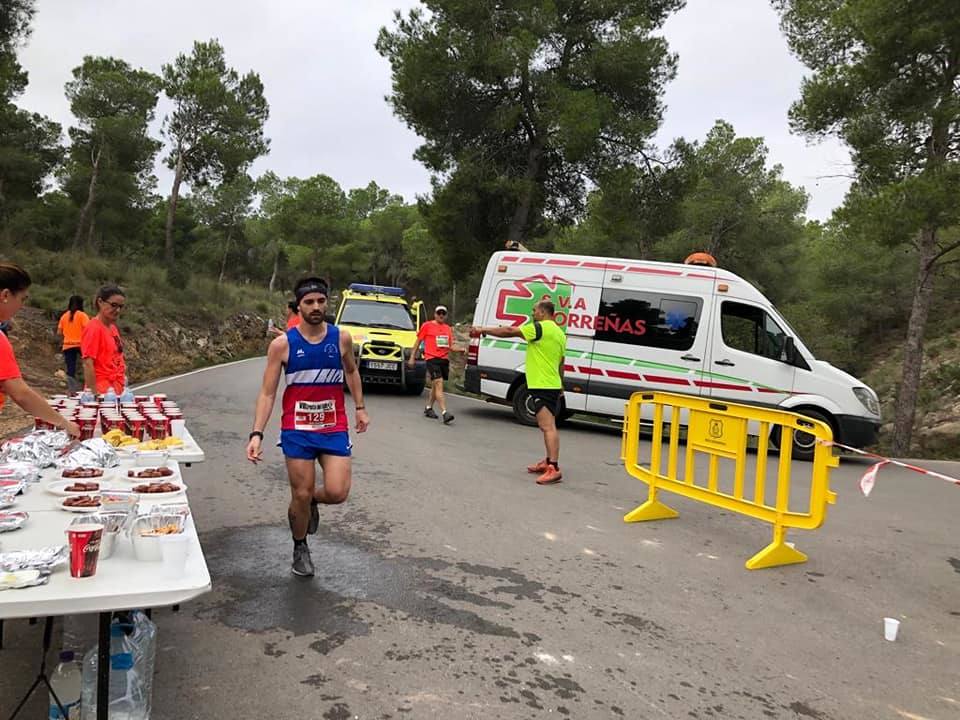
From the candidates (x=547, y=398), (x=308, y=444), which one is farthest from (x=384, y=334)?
(x=308, y=444)

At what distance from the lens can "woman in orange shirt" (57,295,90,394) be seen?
12.1 metres

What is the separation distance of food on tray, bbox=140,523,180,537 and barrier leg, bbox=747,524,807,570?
4.27 metres

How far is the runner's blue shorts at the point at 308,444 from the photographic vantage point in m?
4.30

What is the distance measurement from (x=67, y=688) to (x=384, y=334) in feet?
39.3

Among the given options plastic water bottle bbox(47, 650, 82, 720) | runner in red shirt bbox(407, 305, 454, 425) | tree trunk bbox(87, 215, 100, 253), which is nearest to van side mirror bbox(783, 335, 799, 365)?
runner in red shirt bbox(407, 305, 454, 425)

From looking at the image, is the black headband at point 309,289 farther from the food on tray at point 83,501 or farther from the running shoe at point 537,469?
the running shoe at point 537,469

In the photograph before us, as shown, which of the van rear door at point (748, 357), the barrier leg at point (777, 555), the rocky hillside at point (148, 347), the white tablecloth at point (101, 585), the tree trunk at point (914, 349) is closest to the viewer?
the white tablecloth at point (101, 585)

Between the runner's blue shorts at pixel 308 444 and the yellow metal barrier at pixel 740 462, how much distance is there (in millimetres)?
2841

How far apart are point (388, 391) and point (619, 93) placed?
446 inches

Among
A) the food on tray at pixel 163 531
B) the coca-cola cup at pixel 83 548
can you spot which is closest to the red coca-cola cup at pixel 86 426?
the food on tray at pixel 163 531

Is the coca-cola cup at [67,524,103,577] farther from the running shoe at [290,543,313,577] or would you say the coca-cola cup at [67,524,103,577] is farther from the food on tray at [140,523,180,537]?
the running shoe at [290,543,313,577]

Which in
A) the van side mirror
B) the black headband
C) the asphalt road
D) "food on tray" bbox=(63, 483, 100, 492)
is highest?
the black headband

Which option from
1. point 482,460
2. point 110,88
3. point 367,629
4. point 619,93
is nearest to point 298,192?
point 110,88

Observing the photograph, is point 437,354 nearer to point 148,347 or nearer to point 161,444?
point 161,444
